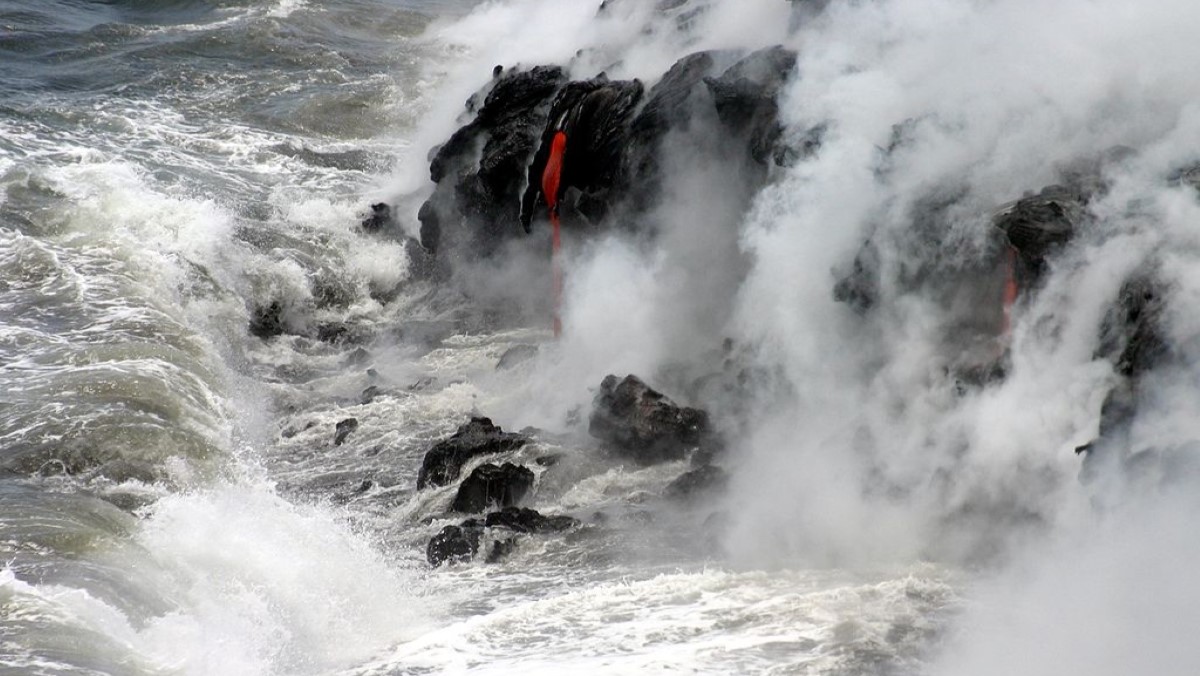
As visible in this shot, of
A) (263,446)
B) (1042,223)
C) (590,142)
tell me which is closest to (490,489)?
(263,446)

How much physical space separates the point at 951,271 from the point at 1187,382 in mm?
2846

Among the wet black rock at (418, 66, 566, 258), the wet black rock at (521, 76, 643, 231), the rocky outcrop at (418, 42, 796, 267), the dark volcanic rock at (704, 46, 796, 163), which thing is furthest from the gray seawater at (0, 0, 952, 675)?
the dark volcanic rock at (704, 46, 796, 163)

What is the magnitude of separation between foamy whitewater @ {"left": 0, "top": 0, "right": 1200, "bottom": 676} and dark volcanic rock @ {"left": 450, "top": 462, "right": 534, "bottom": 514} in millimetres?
159

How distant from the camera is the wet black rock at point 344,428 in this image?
15.0 metres

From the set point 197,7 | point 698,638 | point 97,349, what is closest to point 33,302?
point 97,349

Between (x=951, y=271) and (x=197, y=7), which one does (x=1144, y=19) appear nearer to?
(x=951, y=271)

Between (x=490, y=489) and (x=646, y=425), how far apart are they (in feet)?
5.59

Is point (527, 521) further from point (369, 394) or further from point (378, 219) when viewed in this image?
point (378, 219)

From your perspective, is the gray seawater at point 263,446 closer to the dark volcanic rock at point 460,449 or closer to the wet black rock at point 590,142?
the dark volcanic rock at point 460,449

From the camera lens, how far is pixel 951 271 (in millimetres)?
12562

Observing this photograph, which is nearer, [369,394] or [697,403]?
[697,403]

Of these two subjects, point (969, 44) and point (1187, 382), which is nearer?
point (1187, 382)

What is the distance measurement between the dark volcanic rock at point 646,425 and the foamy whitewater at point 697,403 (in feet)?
0.71

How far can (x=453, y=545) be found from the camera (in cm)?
1198
